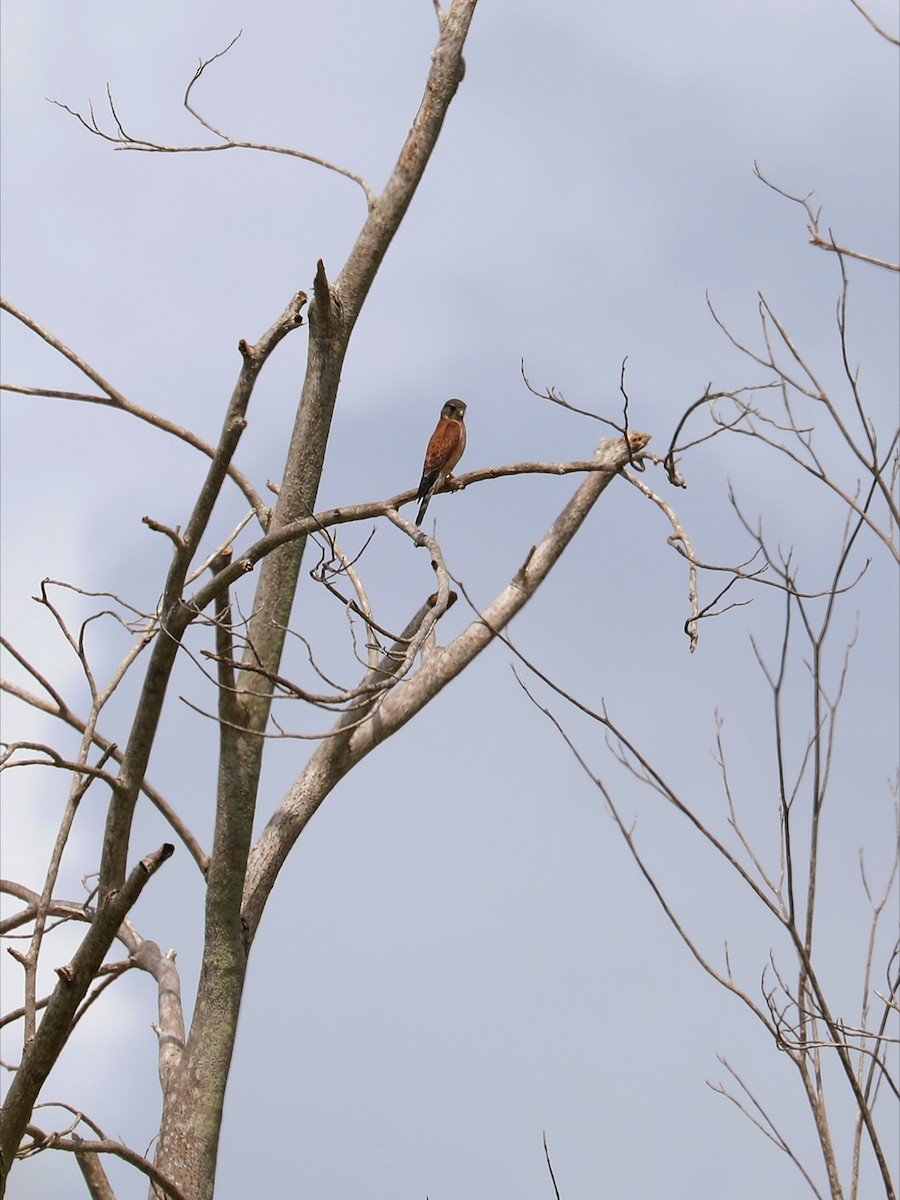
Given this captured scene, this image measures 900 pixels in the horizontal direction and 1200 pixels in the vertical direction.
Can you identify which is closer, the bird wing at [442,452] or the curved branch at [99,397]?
Result: the curved branch at [99,397]

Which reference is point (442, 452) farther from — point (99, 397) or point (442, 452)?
point (99, 397)

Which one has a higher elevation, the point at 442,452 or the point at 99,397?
the point at 442,452

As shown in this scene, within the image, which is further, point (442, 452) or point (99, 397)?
point (442, 452)

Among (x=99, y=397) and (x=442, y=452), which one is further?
(x=442, y=452)

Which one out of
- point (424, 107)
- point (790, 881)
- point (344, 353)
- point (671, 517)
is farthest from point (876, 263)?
point (424, 107)

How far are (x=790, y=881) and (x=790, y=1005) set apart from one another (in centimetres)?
62

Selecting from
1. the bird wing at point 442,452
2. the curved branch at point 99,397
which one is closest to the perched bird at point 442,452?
the bird wing at point 442,452

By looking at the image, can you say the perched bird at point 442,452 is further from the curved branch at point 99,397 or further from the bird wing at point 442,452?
the curved branch at point 99,397

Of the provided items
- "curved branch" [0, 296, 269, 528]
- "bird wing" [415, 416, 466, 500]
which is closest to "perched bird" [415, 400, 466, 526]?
"bird wing" [415, 416, 466, 500]

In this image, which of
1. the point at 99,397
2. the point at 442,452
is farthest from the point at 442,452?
the point at 99,397

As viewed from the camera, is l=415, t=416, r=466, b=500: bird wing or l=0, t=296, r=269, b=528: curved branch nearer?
l=0, t=296, r=269, b=528: curved branch

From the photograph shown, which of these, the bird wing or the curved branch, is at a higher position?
the bird wing

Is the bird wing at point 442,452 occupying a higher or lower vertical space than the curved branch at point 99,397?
higher

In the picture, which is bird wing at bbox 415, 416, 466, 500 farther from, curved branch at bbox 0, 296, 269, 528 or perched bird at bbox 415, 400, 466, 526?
curved branch at bbox 0, 296, 269, 528
